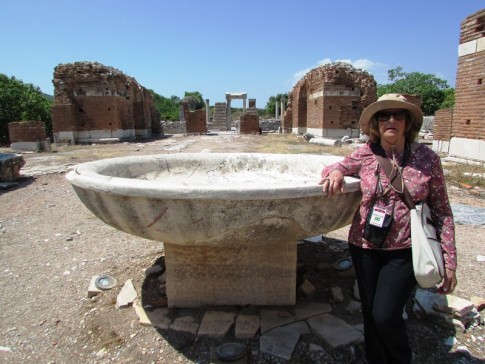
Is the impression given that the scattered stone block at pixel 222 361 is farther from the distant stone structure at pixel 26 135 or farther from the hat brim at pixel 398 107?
the distant stone structure at pixel 26 135

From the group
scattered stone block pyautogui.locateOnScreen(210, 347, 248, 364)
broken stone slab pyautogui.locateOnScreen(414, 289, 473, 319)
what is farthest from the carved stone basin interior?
broken stone slab pyautogui.locateOnScreen(414, 289, 473, 319)

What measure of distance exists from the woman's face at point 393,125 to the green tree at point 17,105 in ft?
60.7

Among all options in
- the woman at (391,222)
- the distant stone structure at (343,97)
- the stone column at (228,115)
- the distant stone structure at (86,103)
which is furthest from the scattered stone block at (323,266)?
the stone column at (228,115)

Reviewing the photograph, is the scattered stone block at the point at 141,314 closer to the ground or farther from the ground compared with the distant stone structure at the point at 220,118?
closer to the ground

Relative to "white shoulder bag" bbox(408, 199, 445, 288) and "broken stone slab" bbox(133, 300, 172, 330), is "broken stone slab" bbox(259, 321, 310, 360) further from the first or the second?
"white shoulder bag" bbox(408, 199, 445, 288)

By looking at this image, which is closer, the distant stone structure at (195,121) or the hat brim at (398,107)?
the hat brim at (398,107)

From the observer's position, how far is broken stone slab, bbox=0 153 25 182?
251 inches

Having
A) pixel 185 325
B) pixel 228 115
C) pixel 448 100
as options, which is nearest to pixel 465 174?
Answer: pixel 185 325

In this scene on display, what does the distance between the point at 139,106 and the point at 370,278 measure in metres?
21.0

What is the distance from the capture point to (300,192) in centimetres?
160

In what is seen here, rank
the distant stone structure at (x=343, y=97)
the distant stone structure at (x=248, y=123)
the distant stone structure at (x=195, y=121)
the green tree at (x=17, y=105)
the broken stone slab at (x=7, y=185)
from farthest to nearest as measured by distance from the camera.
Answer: the distant stone structure at (x=195, y=121) < the distant stone structure at (x=248, y=123) < the distant stone structure at (x=343, y=97) < the green tree at (x=17, y=105) < the broken stone slab at (x=7, y=185)

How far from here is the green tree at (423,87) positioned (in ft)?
99.2

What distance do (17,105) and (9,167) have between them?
1284 centimetres

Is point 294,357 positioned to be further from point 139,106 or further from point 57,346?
point 139,106
